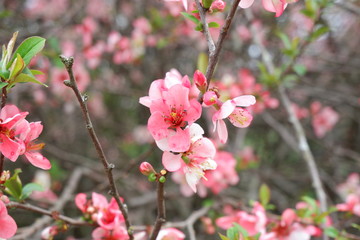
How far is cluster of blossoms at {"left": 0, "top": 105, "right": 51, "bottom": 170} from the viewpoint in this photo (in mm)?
756

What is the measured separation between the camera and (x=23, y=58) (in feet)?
2.75

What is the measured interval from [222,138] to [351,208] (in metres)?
0.84

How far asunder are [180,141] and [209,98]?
0.10 m

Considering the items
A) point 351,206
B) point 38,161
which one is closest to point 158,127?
point 38,161

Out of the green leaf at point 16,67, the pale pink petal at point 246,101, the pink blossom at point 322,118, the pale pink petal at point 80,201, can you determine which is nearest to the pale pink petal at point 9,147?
the green leaf at point 16,67

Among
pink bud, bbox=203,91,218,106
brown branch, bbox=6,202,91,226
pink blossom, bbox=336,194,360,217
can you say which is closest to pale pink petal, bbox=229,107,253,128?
pink bud, bbox=203,91,218,106

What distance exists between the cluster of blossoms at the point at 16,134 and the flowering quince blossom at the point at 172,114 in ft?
0.79

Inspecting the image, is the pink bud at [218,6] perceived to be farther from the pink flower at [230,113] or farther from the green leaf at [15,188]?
the green leaf at [15,188]

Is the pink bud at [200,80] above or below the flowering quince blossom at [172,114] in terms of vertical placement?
above

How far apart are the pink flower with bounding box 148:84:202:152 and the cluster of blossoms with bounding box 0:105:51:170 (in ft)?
0.83

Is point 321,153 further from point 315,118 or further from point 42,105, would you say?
point 42,105

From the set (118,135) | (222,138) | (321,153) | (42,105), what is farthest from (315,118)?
(222,138)

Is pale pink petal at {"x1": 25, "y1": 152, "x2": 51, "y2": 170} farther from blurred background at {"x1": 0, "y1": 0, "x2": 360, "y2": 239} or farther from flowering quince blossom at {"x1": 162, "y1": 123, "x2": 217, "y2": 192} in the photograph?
blurred background at {"x1": 0, "y1": 0, "x2": 360, "y2": 239}

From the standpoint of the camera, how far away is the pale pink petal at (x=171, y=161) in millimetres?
779
